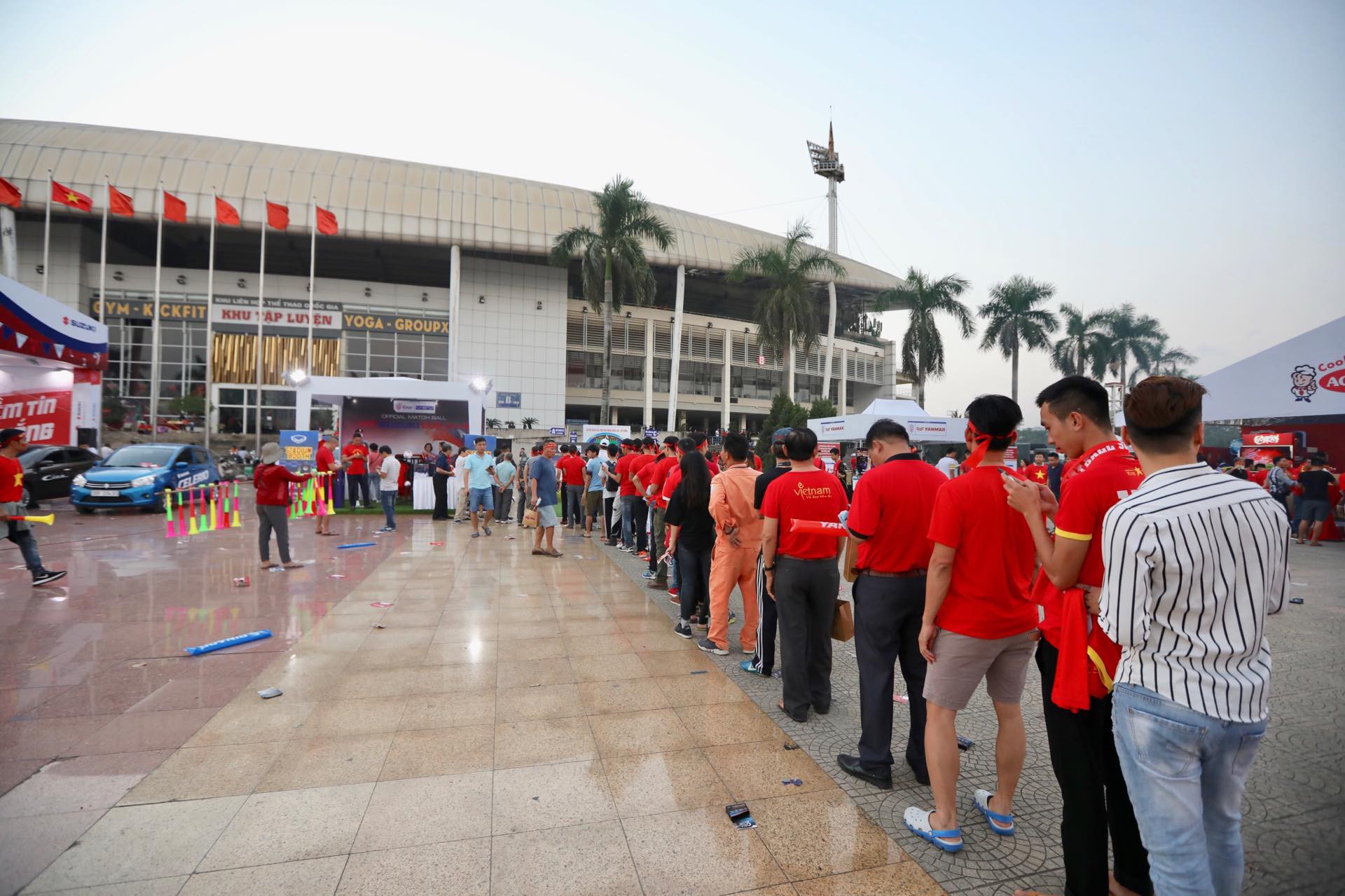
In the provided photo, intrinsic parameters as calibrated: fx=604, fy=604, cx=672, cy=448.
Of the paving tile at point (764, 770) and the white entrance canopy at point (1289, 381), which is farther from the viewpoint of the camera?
the white entrance canopy at point (1289, 381)

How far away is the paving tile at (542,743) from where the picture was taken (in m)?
3.38

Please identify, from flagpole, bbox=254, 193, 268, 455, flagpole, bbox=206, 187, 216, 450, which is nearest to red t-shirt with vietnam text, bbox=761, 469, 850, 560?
flagpole, bbox=254, 193, 268, 455

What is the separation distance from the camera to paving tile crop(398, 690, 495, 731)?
3838 mm

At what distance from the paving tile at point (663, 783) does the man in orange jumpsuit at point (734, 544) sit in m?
1.75

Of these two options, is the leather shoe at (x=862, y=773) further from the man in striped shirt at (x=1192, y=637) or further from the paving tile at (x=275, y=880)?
the paving tile at (x=275, y=880)

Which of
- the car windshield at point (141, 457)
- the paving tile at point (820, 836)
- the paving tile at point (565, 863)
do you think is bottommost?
the paving tile at point (565, 863)

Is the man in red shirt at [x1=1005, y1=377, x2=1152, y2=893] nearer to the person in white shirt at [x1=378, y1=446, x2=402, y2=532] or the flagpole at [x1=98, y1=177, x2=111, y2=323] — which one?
the person in white shirt at [x1=378, y1=446, x2=402, y2=532]

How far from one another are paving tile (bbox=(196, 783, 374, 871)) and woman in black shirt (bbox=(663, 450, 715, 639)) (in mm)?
3251

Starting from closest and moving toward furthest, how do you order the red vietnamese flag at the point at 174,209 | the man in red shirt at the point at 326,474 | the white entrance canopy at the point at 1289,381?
1. the man in red shirt at the point at 326,474
2. the white entrance canopy at the point at 1289,381
3. the red vietnamese flag at the point at 174,209

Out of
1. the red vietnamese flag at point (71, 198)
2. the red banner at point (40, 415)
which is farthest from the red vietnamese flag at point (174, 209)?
the red banner at point (40, 415)

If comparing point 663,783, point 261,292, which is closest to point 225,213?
point 261,292

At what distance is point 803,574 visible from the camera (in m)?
3.93

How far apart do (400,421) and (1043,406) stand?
18.5 m

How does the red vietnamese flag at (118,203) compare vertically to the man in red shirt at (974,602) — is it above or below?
above
